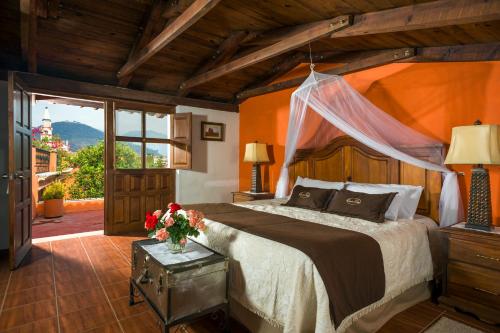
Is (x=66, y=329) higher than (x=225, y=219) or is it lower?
lower

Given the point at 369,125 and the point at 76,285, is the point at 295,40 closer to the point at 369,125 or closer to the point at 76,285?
the point at 369,125

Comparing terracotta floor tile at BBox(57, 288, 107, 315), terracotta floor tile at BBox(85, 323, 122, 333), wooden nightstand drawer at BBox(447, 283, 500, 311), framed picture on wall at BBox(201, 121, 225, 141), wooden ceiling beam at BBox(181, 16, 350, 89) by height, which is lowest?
terracotta floor tile at BBox(85, 323, 122, 333)

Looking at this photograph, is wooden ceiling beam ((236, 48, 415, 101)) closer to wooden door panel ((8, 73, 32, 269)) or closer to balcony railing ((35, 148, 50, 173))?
wooden door panel ((8, 73, 32, 269))

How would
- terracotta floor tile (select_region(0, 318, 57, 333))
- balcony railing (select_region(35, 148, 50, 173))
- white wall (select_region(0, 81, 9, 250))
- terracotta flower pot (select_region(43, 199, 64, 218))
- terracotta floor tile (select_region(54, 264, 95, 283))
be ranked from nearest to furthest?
terracotta floor tile (select_region(0, 318, 57, 333)) < terracotta floor tile (select_region(54, 264, 95, 283)) < white wall (select_region(0, 81, 9, 250)) < terracotta flower pot (select_region(43, 199, 64, 218)) < balcony railing (select_region(35, 148, 50, 173))

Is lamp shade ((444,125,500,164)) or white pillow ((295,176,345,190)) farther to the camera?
white pillow ((295,176,345,190))

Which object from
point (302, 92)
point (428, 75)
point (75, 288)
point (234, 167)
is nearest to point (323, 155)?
point (302, 92)

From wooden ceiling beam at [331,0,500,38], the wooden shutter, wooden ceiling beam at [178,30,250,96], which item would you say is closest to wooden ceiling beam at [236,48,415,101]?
wooden ceiling beam at [331,0,500,38]

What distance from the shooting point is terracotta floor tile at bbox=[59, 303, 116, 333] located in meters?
2.15

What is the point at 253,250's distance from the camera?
2.02m

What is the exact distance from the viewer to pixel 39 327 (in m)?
2.15

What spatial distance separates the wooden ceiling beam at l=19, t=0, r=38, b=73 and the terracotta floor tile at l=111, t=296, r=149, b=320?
2789mm

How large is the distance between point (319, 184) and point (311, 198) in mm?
400

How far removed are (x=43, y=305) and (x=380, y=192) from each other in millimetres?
3187

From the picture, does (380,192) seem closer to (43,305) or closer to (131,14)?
(43,305)
